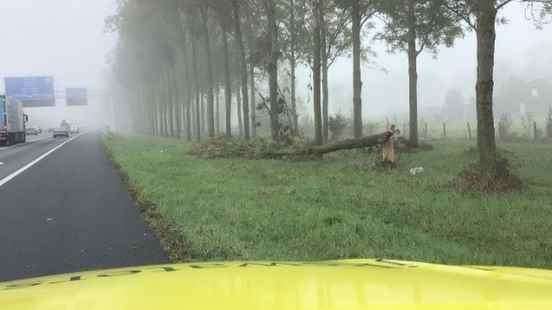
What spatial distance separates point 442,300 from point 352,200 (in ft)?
24.3

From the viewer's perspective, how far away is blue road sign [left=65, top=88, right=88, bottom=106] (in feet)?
304

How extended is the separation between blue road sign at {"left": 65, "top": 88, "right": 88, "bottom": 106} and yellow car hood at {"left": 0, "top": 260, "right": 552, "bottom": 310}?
9519cm

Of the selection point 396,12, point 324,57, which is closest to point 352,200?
point 396,12

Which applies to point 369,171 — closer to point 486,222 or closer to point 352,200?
point 352,200

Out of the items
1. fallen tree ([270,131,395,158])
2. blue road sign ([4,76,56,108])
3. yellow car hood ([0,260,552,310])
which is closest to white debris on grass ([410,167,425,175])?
fallen tree ([270,131,395,158])

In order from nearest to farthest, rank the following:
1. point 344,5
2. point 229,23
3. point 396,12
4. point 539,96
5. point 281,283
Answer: point 281,283 < point 396,12 < point 344,5 < point 229,23 < point 539,96

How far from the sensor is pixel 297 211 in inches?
336

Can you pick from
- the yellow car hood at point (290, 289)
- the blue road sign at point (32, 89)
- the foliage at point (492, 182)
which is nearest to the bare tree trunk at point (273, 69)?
the foliage at point (492, 182)

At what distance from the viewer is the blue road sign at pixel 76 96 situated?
92.7 metres

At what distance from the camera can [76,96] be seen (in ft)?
306

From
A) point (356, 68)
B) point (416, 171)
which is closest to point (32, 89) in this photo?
point (356, 68)

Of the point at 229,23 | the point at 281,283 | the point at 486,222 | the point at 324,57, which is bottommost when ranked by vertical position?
the point at 486,222

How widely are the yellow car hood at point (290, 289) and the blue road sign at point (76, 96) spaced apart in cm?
9519

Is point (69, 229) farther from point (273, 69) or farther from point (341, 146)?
point (273, 69)
